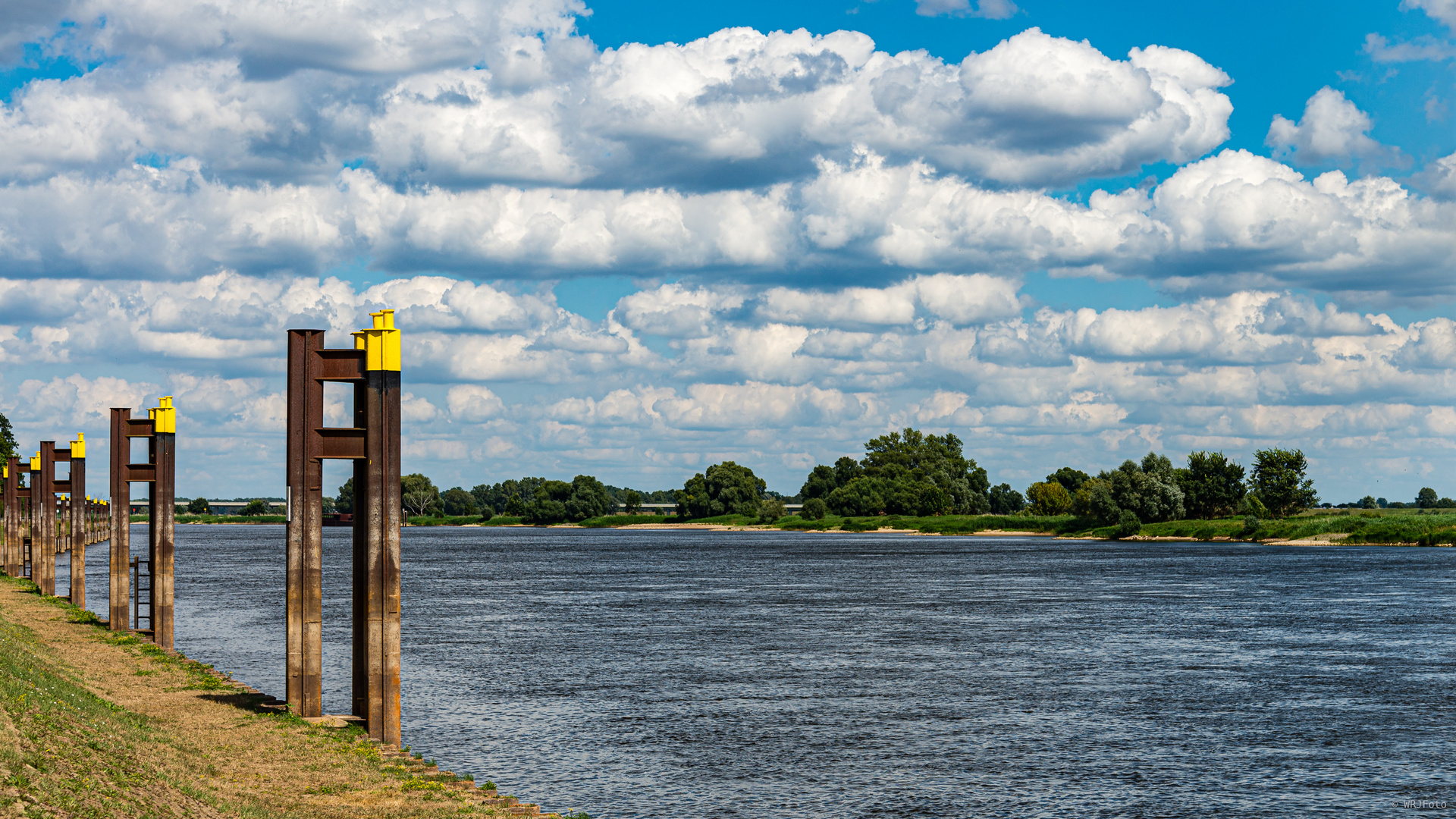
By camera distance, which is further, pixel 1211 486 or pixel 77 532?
pixel 1211 486

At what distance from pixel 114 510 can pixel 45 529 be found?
2418 centimetres

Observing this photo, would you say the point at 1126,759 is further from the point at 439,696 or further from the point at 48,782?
the point at 48,782

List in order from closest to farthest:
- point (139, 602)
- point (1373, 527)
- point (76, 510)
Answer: point (139, 602) < point (76, 510) < point (1373, 527)

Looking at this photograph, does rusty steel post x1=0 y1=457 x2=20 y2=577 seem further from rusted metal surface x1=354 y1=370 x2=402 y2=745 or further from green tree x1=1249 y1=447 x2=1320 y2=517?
green tree x1=1249 y1=447 x2=1320 y2=517

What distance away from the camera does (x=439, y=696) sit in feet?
110

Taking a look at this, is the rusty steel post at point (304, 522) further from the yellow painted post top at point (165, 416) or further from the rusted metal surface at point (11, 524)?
the rusted metal surface at point (11, 524)

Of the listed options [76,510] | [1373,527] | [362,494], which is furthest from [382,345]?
[1373,527]

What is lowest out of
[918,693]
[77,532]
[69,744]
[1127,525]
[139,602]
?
[1127,525]

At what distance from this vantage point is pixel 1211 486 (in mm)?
171125

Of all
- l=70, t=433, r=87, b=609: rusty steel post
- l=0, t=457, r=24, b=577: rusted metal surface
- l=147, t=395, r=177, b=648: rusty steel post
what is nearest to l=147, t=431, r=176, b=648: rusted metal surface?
l=147, t=395, r=177, b=648: rusty steel post

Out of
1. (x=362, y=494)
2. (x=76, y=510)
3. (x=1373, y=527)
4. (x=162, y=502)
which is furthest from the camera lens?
(x=1373, y=527)

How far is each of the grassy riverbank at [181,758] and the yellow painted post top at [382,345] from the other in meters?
Result: 7.10

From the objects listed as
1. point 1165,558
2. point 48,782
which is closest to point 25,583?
point 48,782

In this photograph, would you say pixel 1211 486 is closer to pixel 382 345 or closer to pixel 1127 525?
pixel 1127 525
